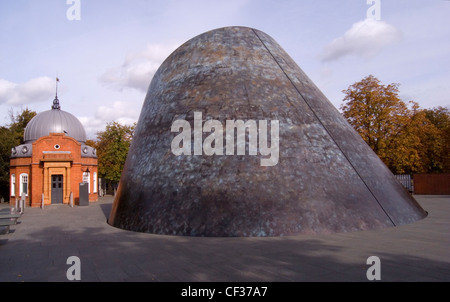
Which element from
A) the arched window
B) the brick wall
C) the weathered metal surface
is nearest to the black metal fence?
the weathered metal surface

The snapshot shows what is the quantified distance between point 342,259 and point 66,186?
98.7ft

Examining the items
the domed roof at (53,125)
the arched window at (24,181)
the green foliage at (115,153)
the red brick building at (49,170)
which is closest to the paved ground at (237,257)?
the red brick building at (49,170)

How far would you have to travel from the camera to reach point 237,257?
583 cm

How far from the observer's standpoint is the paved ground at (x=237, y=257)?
4.79 m

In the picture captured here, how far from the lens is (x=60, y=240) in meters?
8.53

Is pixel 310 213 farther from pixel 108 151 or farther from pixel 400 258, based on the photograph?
pixel 108 151

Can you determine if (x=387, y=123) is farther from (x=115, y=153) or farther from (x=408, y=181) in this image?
(x=115, y=153)

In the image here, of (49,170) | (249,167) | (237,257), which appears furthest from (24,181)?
(237,257)

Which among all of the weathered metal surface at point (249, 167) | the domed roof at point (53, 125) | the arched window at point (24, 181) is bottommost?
the arched window at point (24, 181)

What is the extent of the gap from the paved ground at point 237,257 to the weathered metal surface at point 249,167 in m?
0.57

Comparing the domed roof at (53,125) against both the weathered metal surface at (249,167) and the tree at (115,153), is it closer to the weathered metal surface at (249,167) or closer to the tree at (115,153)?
the tree at (115,153)

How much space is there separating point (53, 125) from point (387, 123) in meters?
35.4
